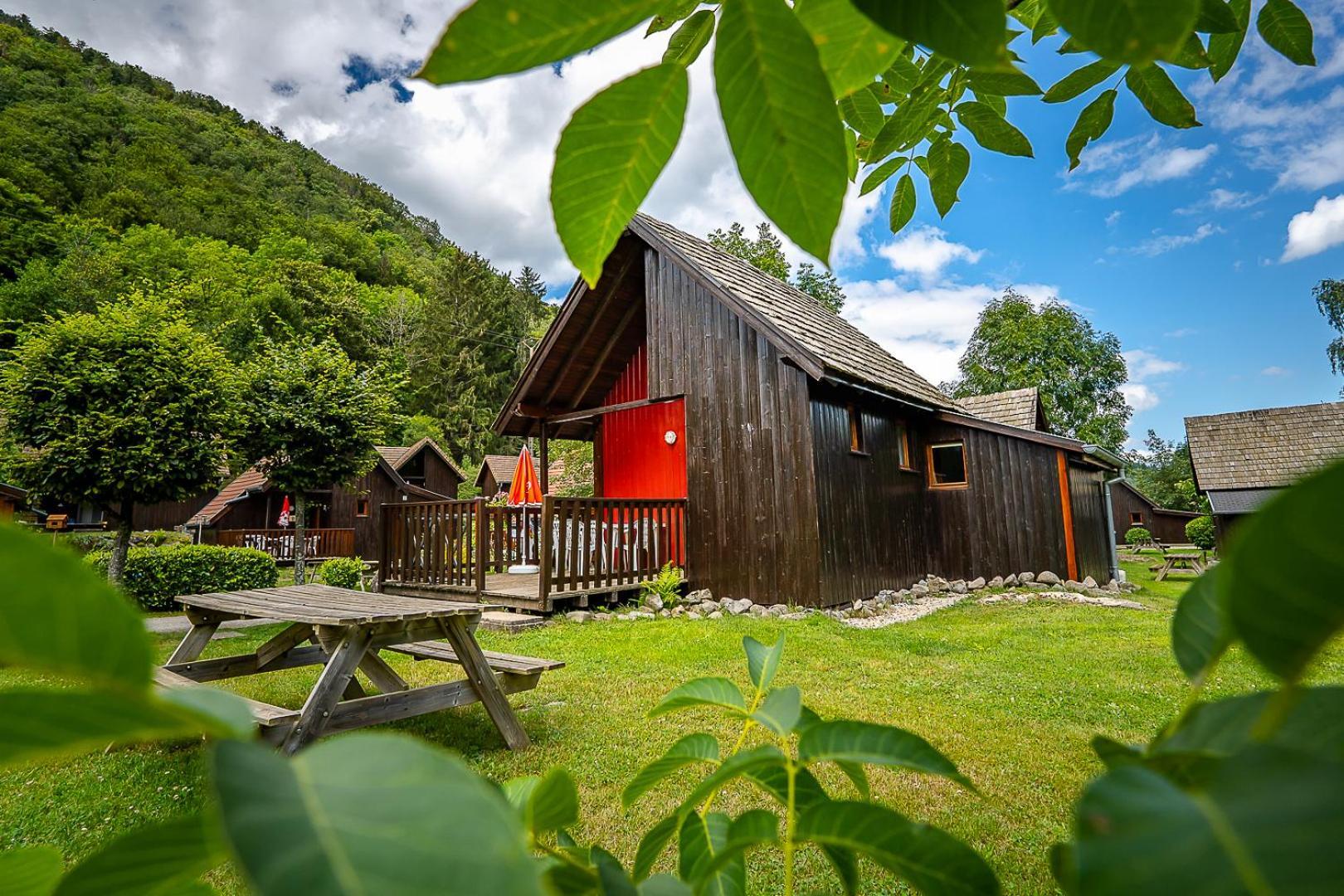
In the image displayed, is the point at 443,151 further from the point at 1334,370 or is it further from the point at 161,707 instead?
the point at 1334,370

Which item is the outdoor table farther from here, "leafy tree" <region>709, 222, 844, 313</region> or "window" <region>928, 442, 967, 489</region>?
"leafy tree" <region>709, 222, 844, 313</region>

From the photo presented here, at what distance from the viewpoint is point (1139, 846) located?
157 mm

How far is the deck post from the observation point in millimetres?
7785

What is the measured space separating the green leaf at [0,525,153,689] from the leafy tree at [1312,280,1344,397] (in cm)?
3367

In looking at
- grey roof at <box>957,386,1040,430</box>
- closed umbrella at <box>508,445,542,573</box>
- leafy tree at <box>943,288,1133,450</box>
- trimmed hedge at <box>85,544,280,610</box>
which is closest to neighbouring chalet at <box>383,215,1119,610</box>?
closed umbrella at <box>508,445,542,573</box>

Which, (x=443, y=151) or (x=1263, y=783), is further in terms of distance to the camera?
(x=443, y=151)

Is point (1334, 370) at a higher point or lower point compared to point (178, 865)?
higher

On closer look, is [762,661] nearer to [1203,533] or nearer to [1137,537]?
[1203,533]

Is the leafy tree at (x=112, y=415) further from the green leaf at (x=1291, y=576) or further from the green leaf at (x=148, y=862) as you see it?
the green leaf at (x=1291, y=576)

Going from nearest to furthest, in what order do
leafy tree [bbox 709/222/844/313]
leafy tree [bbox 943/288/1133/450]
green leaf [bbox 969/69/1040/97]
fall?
1. green leaf [bbox 969/69/1040/97]
2. leafy tree [bbox 709/222/844/313]
3. leafy tree [bbox 943/288/1133/450]

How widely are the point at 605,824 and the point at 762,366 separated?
21.0 ft

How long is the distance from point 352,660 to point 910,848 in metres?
3.65

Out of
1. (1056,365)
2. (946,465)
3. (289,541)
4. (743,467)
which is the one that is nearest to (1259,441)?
(1056,365)

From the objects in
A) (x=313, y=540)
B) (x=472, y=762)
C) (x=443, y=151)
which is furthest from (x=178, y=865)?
(x=313, y=540)
